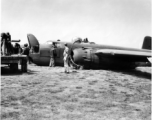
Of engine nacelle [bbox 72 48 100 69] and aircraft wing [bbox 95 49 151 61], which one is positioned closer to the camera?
aircraft wing [bbox 95 49 151 61]

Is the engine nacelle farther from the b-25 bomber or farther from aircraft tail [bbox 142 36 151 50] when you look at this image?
aircraft tail [bbox 142 36 151 50]

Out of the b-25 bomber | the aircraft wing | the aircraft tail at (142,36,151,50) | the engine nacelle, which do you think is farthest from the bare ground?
the aircraft tail at (142,36,151,50)

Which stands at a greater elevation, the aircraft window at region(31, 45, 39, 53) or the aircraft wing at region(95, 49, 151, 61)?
the aircraft window at region(31, 45, 39, 53)

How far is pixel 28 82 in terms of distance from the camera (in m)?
8.63

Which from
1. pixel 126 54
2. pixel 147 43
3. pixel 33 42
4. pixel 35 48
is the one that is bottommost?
pixel 126 54

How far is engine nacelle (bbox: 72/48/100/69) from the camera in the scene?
14086 millimetres

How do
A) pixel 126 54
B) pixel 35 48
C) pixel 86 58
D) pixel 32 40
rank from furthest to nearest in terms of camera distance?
pixel 35 48
pixel 32 40
pixel 86 58
pixel 126 54

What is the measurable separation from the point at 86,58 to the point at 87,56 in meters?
0.22

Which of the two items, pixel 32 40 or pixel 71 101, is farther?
pixel 32 40

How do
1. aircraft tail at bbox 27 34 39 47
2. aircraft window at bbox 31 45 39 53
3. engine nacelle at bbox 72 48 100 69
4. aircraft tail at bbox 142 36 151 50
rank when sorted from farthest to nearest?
aircraft tail at bbox 142 36 151 50
aircraft window at bbox 31 45 39 53
aircraft tail at bbox 27 34 39 47
engine nacelle at bbox 72 48 100 69

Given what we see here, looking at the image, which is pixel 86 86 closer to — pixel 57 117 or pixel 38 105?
pixel 38 105

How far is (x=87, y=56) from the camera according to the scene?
1433 centimetres

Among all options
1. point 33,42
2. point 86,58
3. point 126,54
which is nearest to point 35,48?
point 33,42

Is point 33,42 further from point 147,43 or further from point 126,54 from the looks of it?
point 147,43
